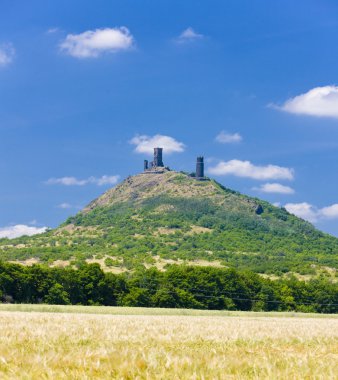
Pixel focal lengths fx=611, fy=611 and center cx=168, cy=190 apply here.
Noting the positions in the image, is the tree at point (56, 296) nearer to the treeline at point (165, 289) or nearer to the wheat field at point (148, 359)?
the treeline at point (165, 289)

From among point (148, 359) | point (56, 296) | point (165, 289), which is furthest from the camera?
point (165, 289)

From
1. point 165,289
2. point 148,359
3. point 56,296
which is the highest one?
point 148,359

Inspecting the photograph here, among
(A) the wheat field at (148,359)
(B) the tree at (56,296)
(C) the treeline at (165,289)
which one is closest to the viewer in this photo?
(A) the wheat field at (148,359)

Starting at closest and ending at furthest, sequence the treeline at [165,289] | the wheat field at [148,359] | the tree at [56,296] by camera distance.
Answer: the wheat field at [148,359] → the tree at [56,296] → the treeline at [165,289]

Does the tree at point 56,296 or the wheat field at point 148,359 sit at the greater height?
the wheat field at point 148,359

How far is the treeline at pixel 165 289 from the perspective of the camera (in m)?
132

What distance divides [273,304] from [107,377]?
16194cm

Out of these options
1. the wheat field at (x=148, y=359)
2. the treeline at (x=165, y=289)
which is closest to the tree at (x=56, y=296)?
the treeline at (x=165, y=289)

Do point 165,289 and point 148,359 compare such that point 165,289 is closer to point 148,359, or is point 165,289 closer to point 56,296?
point 56,296

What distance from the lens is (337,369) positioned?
1180cm

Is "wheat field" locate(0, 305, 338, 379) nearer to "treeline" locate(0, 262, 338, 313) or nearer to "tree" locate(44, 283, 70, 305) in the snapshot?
"tree" locate(44, 283, 70, 305)

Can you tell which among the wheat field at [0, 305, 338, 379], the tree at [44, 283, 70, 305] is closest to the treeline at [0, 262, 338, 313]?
the tree at [44, 283, 70, 305]

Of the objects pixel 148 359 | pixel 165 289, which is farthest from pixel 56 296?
pixel 148 359

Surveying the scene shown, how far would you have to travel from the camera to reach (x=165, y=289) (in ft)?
491
